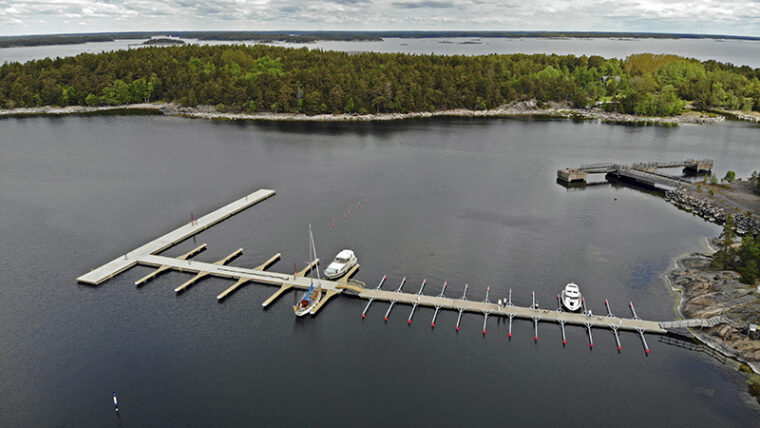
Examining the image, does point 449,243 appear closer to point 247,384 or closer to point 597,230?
point 597,230

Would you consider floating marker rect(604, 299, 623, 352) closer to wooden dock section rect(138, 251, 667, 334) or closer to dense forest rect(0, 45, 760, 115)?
wooden dock section rect(138, 251, 667, 334)

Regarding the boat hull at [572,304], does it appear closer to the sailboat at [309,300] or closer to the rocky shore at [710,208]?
the sailboat at [309,300]

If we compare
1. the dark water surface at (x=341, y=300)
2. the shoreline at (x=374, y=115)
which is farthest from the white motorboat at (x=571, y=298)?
the shoreline at (x=374, y=115)

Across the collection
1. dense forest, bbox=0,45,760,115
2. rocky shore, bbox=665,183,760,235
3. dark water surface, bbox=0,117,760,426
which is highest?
dense forest, bbox=0,45,760,115

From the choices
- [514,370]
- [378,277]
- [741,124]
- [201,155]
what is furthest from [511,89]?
[514,370]

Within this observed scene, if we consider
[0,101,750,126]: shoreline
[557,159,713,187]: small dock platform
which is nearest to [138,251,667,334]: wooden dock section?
[557,159,713,187]: small dock platform

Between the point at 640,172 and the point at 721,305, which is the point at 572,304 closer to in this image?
the point at 721,305

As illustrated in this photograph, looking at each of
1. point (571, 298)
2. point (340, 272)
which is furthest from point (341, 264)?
point (571, 298)

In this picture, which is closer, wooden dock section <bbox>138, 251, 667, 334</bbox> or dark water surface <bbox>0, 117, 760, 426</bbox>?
dark water surface <bbox>0, 117, 760, 426</bbox>
